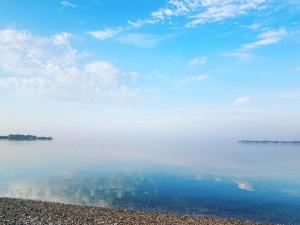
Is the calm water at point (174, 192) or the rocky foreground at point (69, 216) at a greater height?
the rocky foreground at point (69, 216)

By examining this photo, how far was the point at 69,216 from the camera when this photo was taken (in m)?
32.0

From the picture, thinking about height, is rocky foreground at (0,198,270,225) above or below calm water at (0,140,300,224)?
above

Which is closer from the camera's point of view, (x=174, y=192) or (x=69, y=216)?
(x=69, y=216)

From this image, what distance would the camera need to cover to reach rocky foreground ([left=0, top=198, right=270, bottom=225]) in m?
29.4

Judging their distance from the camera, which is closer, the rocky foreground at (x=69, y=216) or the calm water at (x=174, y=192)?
the rocky foreground at (x=69, y=216)

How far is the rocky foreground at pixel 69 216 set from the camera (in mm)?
29373

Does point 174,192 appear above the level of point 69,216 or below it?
below

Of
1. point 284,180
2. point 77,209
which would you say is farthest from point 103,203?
point 284,180

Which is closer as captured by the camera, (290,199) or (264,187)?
(290,199)

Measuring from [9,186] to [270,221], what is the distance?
4238 cm

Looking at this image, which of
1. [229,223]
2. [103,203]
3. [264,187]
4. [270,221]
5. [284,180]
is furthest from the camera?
[284,180]

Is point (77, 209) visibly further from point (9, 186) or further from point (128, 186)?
point (9, 186)

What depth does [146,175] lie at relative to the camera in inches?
2953

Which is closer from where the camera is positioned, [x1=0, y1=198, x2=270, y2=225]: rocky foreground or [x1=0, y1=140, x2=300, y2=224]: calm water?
[x1=0, y1=198, x2=270, y2=225]: rocky foreground
